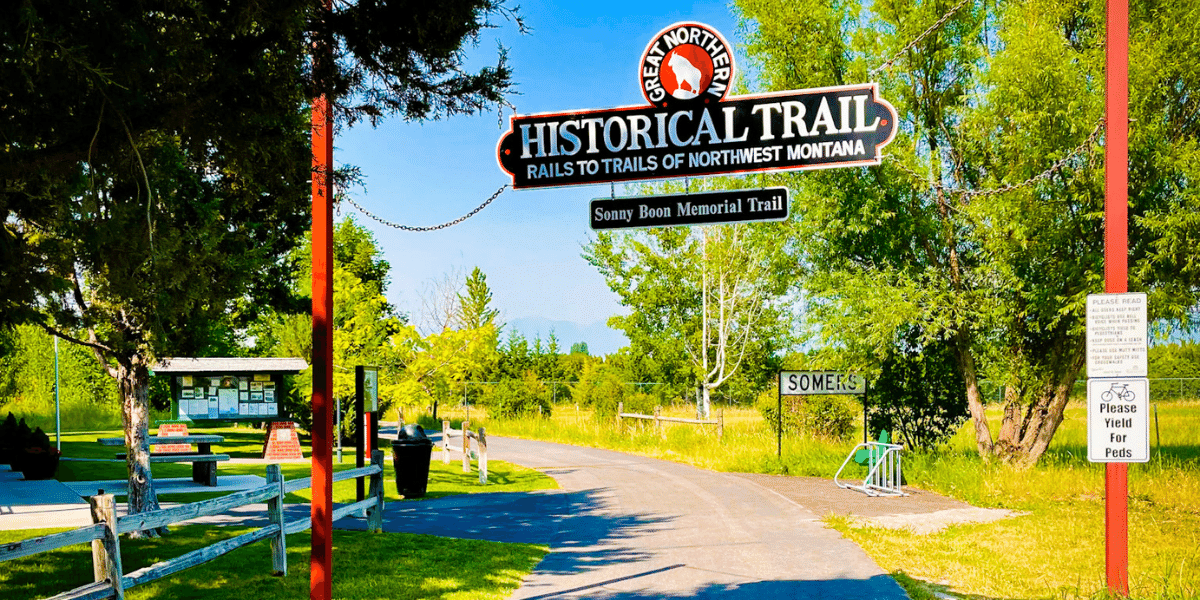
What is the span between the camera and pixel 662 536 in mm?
13602

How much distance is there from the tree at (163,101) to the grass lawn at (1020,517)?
6978mm

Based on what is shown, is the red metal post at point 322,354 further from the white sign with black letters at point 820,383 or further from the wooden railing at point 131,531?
the white sign with black letters at point 820,383

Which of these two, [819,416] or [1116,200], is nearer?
[1116,200]

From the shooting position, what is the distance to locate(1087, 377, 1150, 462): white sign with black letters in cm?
891

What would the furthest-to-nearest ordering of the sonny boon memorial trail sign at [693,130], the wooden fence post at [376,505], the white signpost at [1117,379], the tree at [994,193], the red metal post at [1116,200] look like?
1. the tree at [994,193]
2. the wooden fence post at [376,505]
3. the sonny boon memorial trail sign at [693,130]
4. the red metal post at [1116,200]
5. the white signpost at [1117,379]

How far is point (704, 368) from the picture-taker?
126 ft

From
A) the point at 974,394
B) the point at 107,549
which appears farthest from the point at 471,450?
the point at 107,549

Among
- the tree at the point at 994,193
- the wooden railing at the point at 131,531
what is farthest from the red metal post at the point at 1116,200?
the wooden railing at the point at 131,531

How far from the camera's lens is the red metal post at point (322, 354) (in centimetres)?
875

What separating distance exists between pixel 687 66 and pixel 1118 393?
17.8ft

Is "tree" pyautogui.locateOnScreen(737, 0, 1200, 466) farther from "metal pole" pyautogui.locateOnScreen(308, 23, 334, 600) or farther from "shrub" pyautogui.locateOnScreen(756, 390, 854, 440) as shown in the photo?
"metal pole" pyautogui.locateOnScreen(308, 23, 334, 600)

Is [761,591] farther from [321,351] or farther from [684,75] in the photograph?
[684,75]

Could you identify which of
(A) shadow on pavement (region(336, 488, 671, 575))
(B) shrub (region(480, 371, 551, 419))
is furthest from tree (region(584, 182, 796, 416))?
(A) shadow on pavement (region(336, 488, 671, 575))

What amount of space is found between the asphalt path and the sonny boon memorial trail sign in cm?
436
